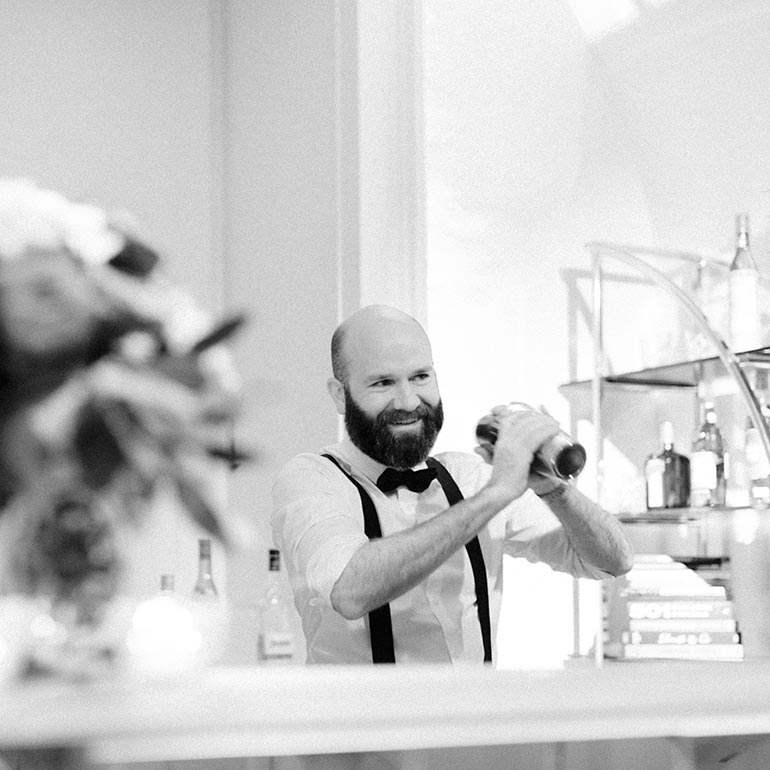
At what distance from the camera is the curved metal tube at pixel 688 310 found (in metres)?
3.15

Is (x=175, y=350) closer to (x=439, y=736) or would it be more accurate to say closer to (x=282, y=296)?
(x=439, y=736)

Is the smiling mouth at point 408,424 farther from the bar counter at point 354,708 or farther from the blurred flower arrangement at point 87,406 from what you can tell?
the blurred flower arrangement at point 87,406

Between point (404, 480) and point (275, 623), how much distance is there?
1.06m

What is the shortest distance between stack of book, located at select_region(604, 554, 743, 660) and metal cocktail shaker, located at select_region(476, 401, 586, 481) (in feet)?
4.00

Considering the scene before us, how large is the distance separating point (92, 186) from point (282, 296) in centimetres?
70

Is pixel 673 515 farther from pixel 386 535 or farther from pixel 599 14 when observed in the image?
pixel 599 14

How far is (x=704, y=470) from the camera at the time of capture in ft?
11.4

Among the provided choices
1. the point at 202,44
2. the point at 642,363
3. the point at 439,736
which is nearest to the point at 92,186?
the point at 202,44

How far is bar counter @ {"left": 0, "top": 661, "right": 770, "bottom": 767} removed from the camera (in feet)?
A: 2.86

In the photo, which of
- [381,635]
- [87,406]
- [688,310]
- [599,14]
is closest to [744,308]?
[688,310]

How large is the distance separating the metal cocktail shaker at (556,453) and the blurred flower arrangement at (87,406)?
→ 4.07 ft

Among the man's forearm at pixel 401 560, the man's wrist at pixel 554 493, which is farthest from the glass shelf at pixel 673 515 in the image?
the man's forearm at pixel 401 560

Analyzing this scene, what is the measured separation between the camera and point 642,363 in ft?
12.6

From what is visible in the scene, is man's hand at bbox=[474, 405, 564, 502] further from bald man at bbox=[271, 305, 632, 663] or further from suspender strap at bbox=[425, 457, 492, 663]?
suspender strap at bbox=[425, 457, 492, 663]
